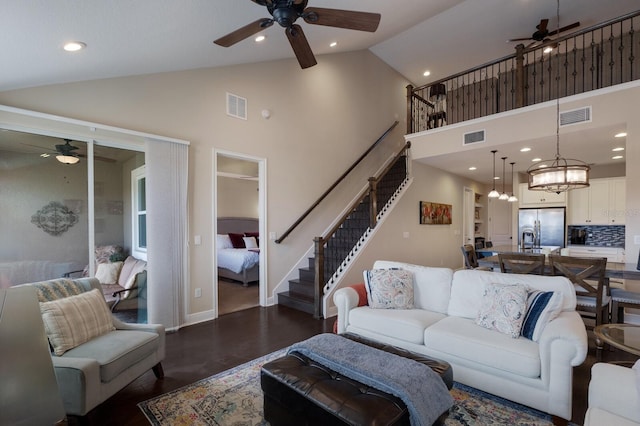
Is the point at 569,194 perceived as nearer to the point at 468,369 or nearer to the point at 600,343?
the point at 600,343

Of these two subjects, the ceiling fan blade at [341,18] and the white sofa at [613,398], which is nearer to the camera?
the white sofa at [613,398]

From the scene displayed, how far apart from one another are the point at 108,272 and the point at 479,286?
4.22 meters

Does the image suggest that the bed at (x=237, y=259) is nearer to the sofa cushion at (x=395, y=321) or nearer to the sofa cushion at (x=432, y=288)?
the sofa cushion at (x=395, y=321)

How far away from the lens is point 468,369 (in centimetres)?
243

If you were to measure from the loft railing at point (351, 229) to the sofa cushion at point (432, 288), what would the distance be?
1.53 m

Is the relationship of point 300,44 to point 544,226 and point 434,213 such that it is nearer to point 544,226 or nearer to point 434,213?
point 434,213

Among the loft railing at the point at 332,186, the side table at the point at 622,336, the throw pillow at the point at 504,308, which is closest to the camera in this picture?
the side table at the point at 622,336

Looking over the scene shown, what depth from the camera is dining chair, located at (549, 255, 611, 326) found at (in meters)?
3.19

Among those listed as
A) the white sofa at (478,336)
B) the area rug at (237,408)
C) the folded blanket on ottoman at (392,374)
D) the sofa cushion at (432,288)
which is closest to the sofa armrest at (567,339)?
the white sofa at (478,336)

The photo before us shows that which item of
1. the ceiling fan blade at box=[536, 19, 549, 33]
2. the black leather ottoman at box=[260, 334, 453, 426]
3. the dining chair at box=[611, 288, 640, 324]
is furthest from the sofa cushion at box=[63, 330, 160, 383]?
the ceiling fan blade at box=[536, 19, 549, 33]

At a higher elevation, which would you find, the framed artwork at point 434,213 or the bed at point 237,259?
the framed artwork at point 434,213

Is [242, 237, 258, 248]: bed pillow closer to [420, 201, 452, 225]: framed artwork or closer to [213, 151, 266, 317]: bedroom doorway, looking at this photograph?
[213, 151, 266, 317]: bedroom doorway

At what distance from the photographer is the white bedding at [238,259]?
6.39 m

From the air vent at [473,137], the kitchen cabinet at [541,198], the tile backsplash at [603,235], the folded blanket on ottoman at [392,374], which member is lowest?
the folded blanket on ottoman at [392,374]
